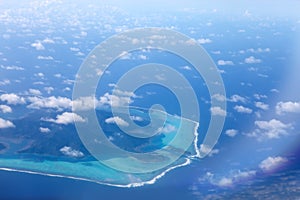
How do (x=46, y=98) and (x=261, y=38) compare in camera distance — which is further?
(x=261, y=38)

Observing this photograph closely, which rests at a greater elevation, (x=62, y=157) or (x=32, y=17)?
(x=32, y=17)

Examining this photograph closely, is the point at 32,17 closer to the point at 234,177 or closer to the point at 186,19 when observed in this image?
the point at 186,19

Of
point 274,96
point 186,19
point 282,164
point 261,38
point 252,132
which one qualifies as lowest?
point 282,164

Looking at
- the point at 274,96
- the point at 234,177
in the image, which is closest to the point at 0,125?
the point at 234,177

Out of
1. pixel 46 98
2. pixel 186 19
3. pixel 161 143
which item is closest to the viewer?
pixel 161 143

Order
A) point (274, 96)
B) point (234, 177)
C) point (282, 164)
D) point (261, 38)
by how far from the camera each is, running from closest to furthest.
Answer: point (234, 177) < point (282, 164) < point (274, 96) < point (261, 38)

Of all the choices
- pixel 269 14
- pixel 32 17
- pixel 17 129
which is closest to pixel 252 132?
pixel 17 129

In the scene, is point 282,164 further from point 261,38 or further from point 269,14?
point 269,14

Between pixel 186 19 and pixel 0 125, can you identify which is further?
pixel 186 19

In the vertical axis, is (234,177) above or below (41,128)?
below
